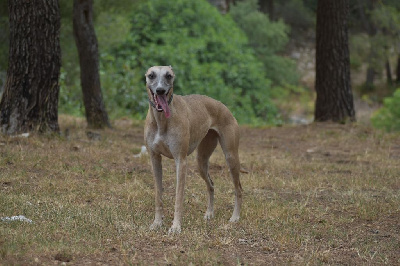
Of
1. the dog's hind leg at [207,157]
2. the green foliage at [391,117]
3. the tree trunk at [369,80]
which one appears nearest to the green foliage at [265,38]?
the tree trunk at [369,80]

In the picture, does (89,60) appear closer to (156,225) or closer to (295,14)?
(156,225)

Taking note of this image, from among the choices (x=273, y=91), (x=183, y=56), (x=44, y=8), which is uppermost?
(x=44, y=8)

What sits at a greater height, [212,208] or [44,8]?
[44,8]

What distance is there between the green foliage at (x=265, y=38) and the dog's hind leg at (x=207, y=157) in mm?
22948

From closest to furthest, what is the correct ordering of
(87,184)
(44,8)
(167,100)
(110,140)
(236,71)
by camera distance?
(167,100) → (87,184) → (44,8) → (110,140) → (236,71)

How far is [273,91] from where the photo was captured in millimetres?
29500

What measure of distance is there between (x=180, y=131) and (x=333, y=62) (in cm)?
949

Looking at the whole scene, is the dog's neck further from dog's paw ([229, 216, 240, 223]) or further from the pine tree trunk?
the pine tree trunk

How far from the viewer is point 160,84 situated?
583 cm

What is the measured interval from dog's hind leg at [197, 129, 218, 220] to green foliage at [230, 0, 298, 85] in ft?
75.3

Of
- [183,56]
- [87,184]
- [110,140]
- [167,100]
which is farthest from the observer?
[183,56]

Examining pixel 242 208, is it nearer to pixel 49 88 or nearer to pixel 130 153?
pixel 130 153

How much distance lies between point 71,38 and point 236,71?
10.8 meters

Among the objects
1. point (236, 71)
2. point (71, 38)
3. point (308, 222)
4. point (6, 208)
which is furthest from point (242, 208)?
point (236, 71)
